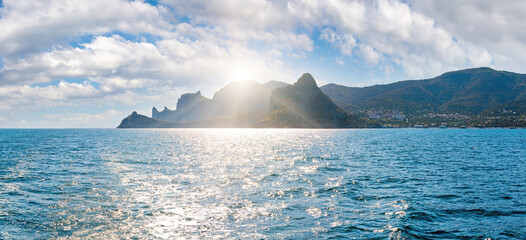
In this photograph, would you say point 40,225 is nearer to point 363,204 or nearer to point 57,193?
point 57,193

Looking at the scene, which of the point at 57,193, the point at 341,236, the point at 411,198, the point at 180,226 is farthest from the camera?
the point at 57,193

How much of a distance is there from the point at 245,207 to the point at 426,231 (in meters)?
12.0

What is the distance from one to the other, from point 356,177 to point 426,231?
60.2ft

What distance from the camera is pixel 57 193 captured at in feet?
89.1

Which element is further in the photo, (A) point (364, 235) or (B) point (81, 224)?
(B) point (81, 224)

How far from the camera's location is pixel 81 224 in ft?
60.7

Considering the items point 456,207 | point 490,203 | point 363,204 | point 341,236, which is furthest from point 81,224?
point 490,203

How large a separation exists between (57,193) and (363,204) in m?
27.1

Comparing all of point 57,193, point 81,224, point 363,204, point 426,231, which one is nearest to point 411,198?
point 363,204

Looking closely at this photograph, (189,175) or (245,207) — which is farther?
(189,175)

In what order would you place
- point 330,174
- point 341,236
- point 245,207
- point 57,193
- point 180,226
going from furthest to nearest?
point 330,174 → point 57,193 → point 245,207 → point 180,226 → point 341,236

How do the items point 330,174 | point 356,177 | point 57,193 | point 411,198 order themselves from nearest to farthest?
point 411,198 < point 57,193 < point 356,177 < point 330,174

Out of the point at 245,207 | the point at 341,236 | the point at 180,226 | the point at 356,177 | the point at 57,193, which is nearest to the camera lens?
the point at 341,236

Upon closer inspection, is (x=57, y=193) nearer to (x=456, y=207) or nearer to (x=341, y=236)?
(x=341, y=236)
